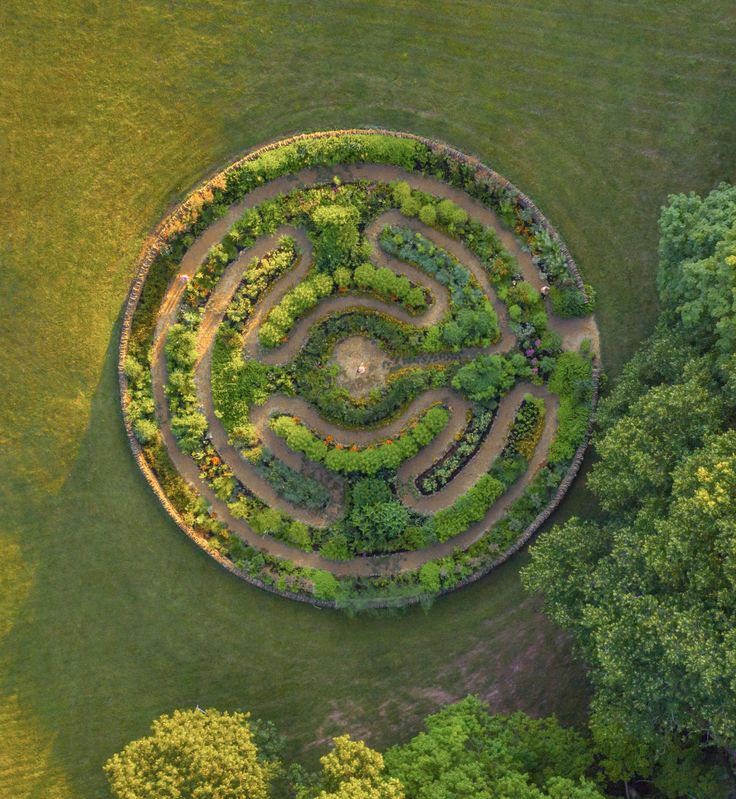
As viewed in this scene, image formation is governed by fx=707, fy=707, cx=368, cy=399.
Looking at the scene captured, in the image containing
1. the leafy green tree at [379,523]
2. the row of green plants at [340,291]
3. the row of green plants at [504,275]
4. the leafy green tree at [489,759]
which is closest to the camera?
the leafy green tree at [489,759]

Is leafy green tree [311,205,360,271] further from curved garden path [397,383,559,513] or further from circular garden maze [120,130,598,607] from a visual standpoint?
curved garden path [397,383,559,513]

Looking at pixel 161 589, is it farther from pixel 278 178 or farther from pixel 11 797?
pixel 278 178

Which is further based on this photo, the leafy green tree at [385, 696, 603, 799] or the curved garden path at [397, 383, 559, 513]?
the curved garden path at [397, 383, 559, 513]

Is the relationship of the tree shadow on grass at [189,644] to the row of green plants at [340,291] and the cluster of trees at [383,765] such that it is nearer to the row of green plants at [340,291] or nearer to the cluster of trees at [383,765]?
the cluster of trees at [383,765]

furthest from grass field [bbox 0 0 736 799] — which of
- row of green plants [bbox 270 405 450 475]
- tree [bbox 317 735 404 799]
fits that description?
row of green plants [bbox 270 405 450 475]

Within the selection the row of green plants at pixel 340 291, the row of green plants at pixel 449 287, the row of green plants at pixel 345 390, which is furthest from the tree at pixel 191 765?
the row of green plants at pixel 449 287

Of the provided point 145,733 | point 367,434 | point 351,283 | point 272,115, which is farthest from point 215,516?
point 272,115
